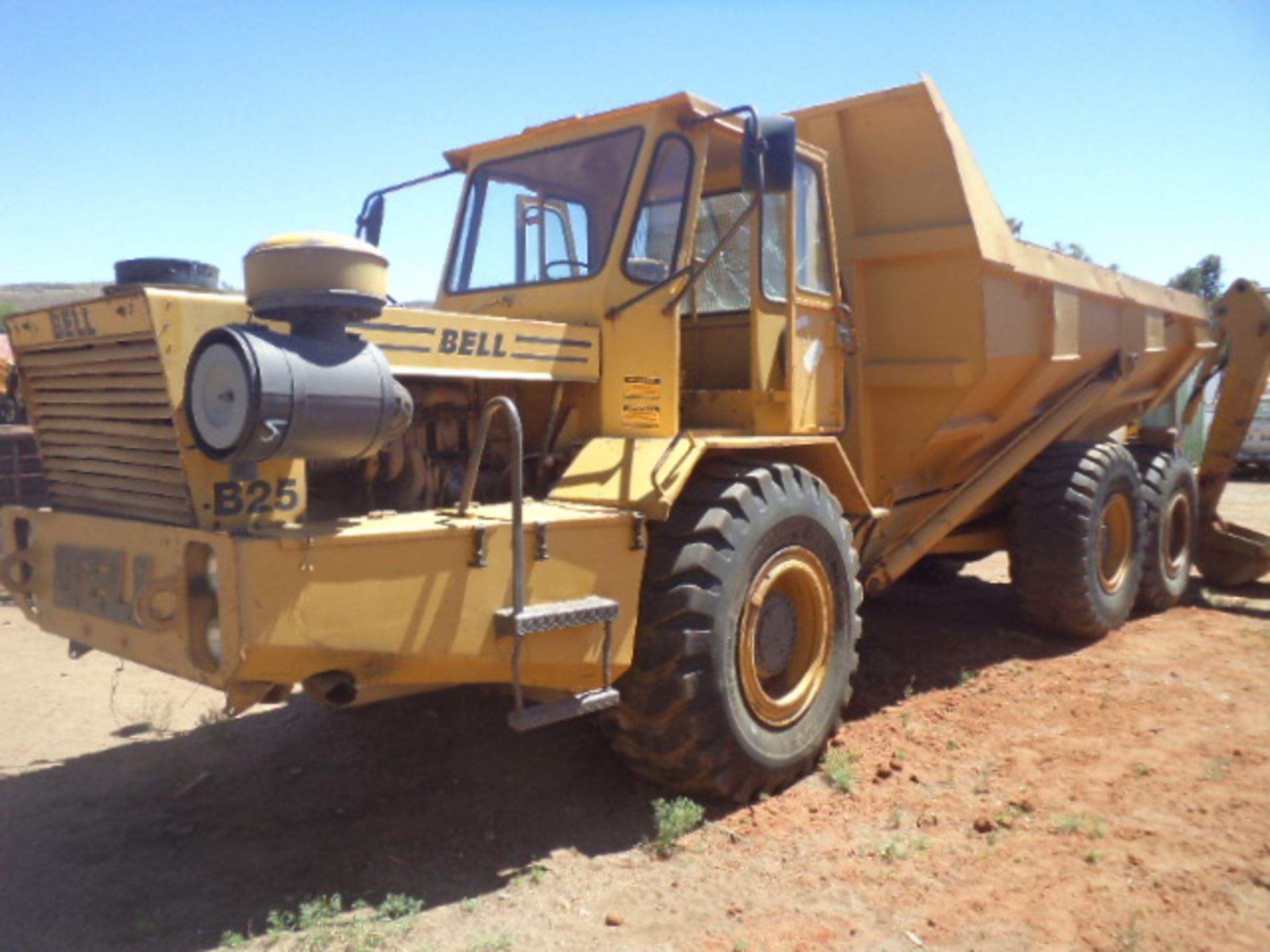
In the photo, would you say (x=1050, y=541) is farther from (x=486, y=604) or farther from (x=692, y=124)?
(x=486, y=604)

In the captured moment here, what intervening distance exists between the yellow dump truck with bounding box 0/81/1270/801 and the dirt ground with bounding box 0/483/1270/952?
0.45 meters

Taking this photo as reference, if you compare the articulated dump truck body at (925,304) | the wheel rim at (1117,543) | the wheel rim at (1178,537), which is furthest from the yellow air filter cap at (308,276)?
the wheel rim at (1178,537)

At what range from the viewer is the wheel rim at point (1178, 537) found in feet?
26.6

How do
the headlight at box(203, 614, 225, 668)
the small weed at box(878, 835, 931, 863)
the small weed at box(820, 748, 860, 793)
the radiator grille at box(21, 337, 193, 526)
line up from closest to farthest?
the headlight at box(203, 614, 225, 668), the radiator grille at box(21, 337, 193, 526), the small weed at box(878, 835, 931, 863), the small weed at box(820, 748, 860, 793)

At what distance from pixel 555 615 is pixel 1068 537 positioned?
4.27 m

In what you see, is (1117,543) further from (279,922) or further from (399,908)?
(279,922)

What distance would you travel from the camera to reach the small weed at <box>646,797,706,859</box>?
12.5 feet

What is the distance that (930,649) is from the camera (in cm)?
660

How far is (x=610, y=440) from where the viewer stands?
4.29m

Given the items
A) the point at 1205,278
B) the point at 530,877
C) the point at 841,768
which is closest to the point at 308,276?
the point at 530,877

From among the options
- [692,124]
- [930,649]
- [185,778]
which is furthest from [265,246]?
[930,649]

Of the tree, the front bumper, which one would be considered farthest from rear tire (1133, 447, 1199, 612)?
the tree

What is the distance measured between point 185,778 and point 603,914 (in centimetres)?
228

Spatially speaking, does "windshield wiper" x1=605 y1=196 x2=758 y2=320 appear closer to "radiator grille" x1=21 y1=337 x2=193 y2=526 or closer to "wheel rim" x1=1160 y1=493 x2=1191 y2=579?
"radiator grille" x1=21 y1=337 x2=193 y2=526
